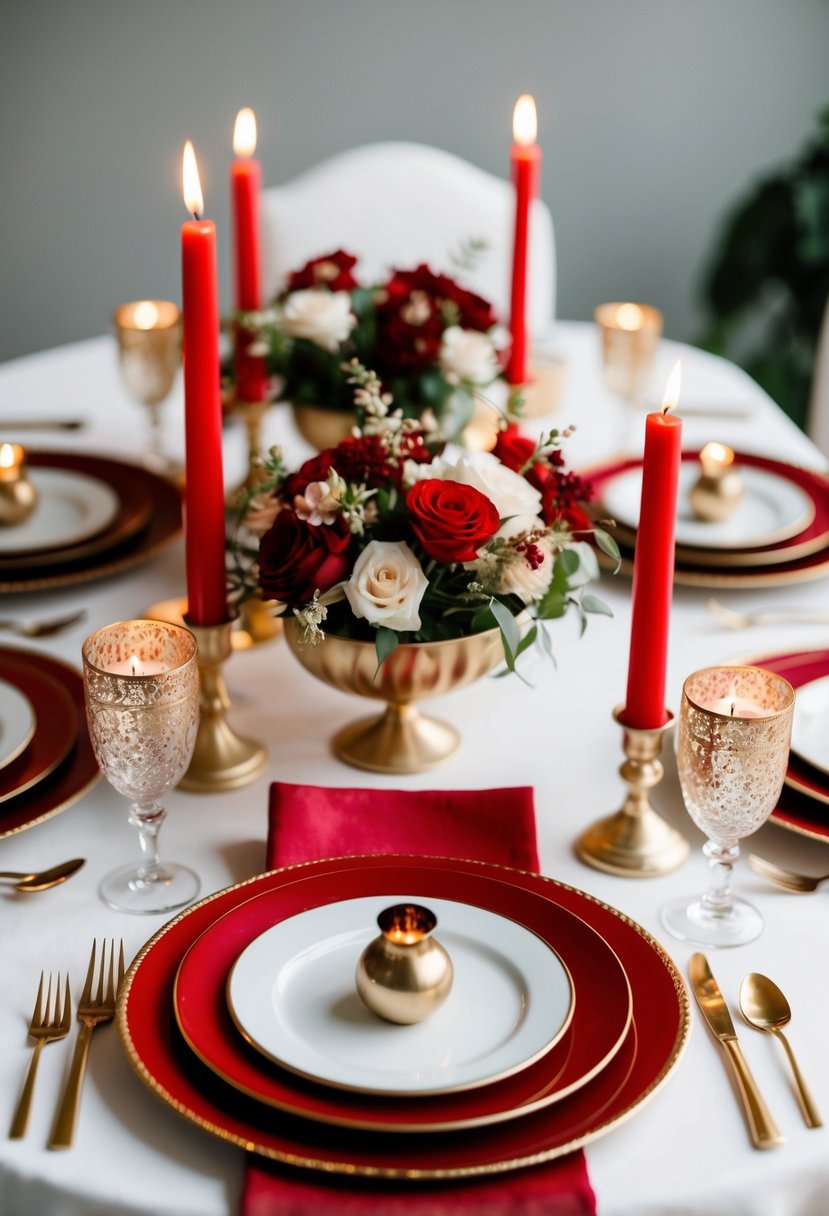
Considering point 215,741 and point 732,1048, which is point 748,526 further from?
point 732,1048

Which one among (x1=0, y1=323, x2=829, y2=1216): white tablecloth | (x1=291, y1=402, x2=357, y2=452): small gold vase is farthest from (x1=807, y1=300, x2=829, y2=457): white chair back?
(x1=291, y1=402, x2=357, y2=452): small gold vase

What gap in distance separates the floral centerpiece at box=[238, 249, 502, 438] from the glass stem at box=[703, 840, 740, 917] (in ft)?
1.98

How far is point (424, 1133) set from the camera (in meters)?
0.72

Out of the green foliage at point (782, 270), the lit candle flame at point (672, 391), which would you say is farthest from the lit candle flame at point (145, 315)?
the green foliage at point (782, 270)

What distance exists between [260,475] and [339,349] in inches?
7.2

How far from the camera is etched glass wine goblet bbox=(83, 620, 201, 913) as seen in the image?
0.91 metres

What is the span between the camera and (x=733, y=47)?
3314 mm

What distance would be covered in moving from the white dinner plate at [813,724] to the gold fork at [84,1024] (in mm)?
527

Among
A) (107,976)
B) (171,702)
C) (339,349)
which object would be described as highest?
(339,349)

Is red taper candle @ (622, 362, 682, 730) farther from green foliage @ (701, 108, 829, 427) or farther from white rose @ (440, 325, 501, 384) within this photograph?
green foliage @ (701, 108, 829, 427)

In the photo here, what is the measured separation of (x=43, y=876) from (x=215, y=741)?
186mm

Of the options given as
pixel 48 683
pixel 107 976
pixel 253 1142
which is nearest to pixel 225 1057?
pixel 253 1142

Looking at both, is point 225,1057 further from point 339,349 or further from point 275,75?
point 275,75

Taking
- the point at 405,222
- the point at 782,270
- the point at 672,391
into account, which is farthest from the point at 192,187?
the point at 782,270
